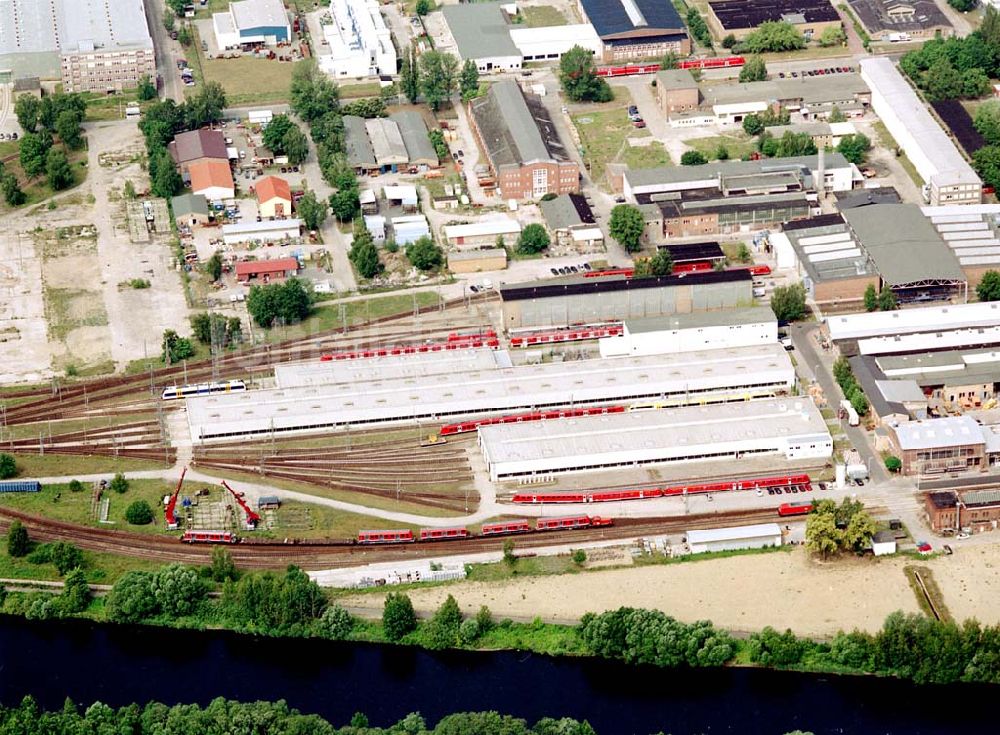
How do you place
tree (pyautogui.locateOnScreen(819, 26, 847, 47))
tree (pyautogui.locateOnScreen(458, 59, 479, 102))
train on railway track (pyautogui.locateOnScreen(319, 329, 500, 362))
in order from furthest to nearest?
1. tree (pyautogui.locateOnScreen(819, 26, 847, 47))
2. tree (pyautogui.locateOnScreen(458, 59, 479, 102))
3. train on railway track (pyautogui.locateOnScreen(319, 329, 500, 362))

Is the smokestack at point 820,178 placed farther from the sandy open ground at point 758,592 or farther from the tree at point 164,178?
the tree at point 164,178

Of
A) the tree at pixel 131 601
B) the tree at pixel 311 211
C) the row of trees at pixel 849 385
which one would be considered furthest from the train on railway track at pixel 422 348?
the tree at pixel 131 601

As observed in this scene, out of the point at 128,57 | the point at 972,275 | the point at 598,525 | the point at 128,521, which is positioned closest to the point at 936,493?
the point at 598,525

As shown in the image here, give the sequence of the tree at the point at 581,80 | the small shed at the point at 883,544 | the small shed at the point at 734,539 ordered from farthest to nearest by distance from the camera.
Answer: the tree at the point at 581,80
the small shed at the point at 734,539
the small shed at the point at 883,544

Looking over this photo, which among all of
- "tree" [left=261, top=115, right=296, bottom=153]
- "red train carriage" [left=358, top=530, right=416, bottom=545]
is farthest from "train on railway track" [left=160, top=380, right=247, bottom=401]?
"tree" [left=261, top=115, right=296, bottom=153]

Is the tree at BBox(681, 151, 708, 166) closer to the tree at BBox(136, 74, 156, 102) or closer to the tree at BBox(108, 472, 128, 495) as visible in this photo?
the tree at BBox(136, 74, 156, 102)
